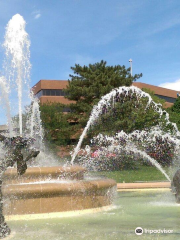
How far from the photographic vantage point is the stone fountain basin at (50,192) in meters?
7.25

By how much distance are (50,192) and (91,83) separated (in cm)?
2770

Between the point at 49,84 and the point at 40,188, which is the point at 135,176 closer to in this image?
the point at 40,188

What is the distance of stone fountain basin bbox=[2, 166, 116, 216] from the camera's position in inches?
285

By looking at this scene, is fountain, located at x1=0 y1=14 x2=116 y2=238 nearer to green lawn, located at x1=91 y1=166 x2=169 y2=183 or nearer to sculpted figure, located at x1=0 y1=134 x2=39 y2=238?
sculpted figure, located at x1=0 y1=134 x2=39 y2=238

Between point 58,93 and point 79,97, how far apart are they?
2184 cm

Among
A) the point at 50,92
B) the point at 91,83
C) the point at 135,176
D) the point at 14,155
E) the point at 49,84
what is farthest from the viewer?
the point at 50,92

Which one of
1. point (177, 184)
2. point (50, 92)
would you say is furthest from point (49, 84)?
point (177, 184)

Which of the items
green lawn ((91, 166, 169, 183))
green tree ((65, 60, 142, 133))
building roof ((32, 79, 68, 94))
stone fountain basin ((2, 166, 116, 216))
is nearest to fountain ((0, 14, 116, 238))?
stone fountain basin ((2, 166, 116, 216))

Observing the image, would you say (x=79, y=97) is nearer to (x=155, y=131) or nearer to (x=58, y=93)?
(x=155, y=131)

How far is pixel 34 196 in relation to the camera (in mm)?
7273

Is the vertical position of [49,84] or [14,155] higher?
[49,84]

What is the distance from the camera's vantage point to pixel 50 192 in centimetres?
731

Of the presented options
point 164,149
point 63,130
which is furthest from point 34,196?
point 63,130

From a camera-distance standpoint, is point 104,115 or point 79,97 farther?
point 79,97
